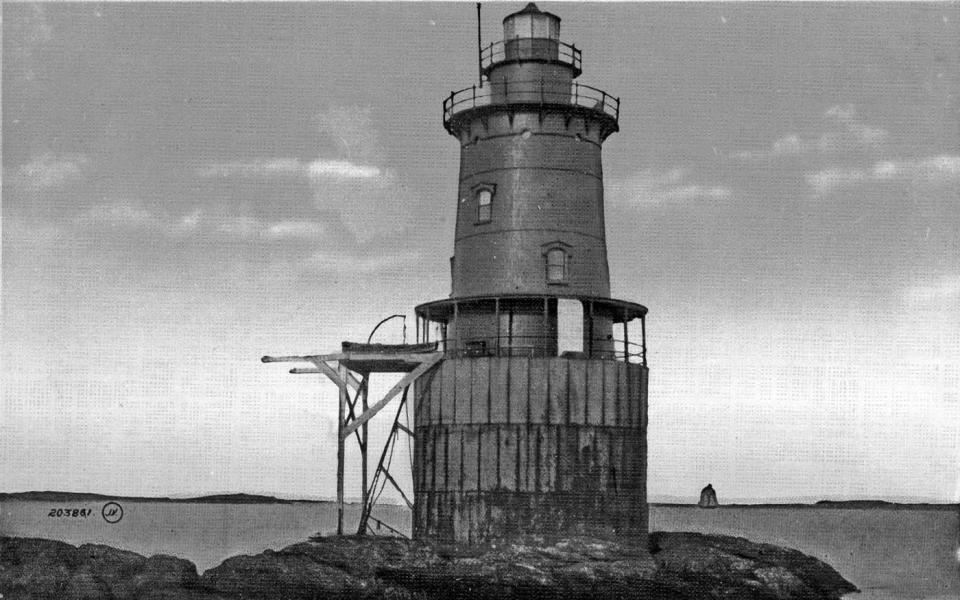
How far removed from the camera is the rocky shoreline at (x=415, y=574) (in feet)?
123

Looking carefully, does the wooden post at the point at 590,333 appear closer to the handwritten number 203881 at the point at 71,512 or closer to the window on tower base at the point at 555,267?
the window on tower base at the point at 555,267

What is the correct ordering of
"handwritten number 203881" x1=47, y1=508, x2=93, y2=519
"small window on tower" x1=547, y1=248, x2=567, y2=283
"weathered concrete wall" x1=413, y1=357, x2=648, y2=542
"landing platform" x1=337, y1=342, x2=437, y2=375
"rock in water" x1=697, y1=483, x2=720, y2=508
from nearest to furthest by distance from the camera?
"weathered concrete wall" x1=413, y1=357, x2=648, y2=542, "handwritten number 203881" x1=47, y1=508, x2=93, y2=519, "landing platform" x1=337, y1=342, x2=437, y2=375, "small window on tower" x1=547, y1=248, x2=567, y2=283, "rock in water" x1=697, y1=483, x2=720, y2=508

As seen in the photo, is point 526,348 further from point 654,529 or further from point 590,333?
point 654,529

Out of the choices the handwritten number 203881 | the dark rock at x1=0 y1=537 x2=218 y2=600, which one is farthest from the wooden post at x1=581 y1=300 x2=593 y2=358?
the handwritten number 203881

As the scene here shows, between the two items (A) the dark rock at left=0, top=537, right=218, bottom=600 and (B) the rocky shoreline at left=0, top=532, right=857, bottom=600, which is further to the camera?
(A) the dark rock at left=0, top=537, right=218, bottom=600

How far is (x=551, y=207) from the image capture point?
4275 cm

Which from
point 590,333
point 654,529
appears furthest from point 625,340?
point 654,529

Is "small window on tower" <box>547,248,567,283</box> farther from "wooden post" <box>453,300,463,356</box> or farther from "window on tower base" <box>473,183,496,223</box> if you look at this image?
"wooden post" <box>453,300,463,356</box>

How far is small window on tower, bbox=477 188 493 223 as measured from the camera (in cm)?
4319

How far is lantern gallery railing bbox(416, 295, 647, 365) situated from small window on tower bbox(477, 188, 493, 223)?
2.60 meters

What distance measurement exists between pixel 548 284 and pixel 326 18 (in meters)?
9.88

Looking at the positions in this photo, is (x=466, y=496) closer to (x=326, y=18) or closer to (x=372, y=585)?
(x=372, y=585)

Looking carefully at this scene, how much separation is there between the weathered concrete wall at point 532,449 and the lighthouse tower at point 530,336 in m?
0.04

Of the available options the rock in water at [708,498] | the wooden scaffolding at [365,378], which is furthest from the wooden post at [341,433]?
the rock in water at [708,498]
